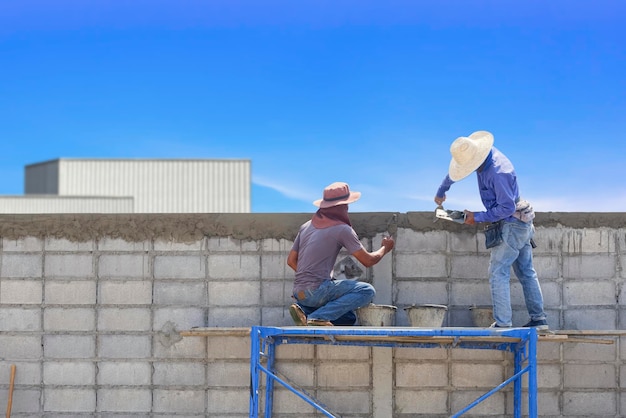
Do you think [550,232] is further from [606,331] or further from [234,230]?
[234,230]

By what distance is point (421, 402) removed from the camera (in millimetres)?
6004

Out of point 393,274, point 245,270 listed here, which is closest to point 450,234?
point 393,274

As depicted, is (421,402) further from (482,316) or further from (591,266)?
(591,266)

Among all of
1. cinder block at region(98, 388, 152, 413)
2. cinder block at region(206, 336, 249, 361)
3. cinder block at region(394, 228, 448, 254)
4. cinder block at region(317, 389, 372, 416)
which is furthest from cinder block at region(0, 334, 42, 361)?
cinder block at region(394, 228, 448, 254)

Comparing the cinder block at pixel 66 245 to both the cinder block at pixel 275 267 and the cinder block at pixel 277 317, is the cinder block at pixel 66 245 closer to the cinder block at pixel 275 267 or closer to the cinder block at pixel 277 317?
the cinder block at pixel 275 267

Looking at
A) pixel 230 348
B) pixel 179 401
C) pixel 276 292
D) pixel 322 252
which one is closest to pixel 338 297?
pixel 322 252

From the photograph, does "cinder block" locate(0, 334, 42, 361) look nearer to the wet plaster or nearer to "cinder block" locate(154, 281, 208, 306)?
the wet plaster

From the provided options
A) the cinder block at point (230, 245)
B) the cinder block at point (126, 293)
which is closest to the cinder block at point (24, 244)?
the cinder block at point (126, 293)

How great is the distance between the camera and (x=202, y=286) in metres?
6.17

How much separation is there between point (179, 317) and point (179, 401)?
591 millimetres

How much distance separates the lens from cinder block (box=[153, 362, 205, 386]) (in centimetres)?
609

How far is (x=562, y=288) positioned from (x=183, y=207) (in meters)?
21.9

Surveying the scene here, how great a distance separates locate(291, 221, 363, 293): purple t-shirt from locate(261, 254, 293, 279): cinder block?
1.30 feet

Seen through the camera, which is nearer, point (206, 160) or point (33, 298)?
point (33, 298)
